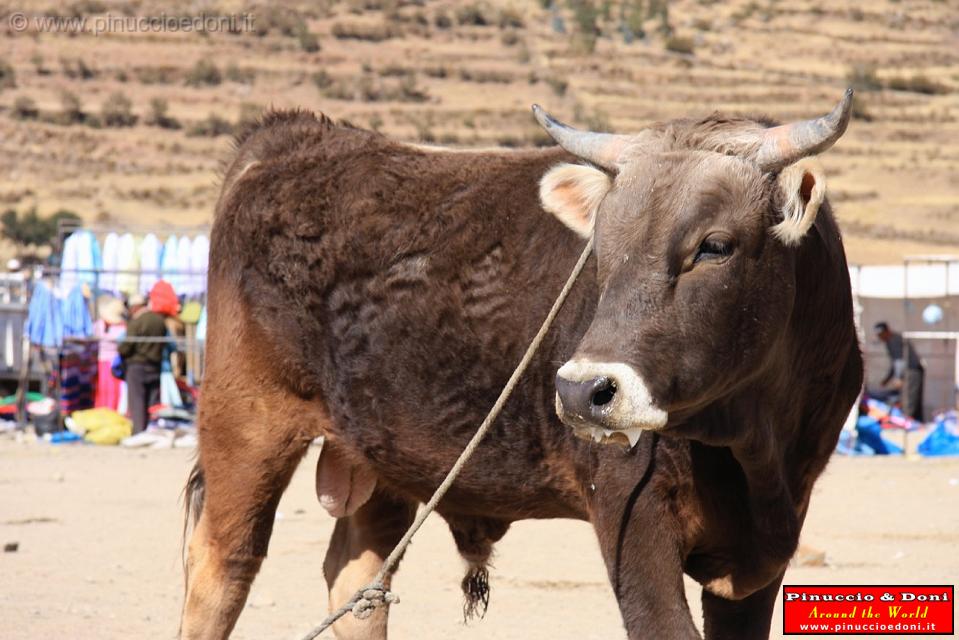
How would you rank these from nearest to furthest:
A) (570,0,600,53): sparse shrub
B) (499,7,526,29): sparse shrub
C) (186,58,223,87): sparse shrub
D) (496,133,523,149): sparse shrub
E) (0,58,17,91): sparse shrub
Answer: (496,133,523,149): sparse shrub, (0,58,17,91): sparse shrub, (186,58,223,87): sparse shrub, (570,0,600,53): sparse shrub, (499,7,526,29): sparse shrub

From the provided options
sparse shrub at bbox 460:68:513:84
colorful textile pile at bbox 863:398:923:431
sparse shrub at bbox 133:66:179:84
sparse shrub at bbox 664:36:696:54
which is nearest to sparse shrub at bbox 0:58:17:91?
sparse shrub at bbox 133:66:179:84

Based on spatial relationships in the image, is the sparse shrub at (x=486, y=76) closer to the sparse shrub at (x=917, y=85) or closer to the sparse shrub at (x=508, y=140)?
the sparse shrub at (x=508, y=140)

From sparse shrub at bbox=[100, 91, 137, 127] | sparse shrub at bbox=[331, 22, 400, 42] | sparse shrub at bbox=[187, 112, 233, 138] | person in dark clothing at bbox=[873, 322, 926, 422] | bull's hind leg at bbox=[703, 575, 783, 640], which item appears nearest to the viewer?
bull's hind leg at bbox=[703, 575, 783, 640]

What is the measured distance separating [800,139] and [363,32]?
6582cm

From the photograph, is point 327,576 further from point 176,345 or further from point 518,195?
point 176,345

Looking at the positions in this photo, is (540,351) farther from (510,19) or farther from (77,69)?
(510,19)

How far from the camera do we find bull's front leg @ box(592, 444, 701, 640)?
4.75 metres

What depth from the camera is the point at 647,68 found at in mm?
65125

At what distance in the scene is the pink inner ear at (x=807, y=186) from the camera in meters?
4.48

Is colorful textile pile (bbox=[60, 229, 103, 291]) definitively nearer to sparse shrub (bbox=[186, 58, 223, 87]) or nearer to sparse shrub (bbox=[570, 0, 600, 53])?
sparse shrub (bbox=[186, 58, 223, 87])

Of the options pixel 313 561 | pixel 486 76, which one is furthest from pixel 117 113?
pixel 313 561

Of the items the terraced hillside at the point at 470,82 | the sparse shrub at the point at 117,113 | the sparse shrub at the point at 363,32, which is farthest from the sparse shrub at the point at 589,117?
the sparse shrub at the point at 117,113

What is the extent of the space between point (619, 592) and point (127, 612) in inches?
180

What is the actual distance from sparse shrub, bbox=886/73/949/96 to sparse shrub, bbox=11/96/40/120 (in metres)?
37.8
